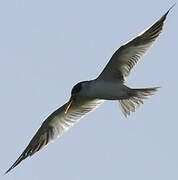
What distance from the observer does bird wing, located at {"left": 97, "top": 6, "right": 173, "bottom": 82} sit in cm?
1316

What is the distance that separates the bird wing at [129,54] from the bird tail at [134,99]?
380 millimetres

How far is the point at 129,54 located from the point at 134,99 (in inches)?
31.7

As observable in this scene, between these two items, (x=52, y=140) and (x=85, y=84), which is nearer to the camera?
(x=85, y=84)

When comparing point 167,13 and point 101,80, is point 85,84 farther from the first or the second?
point 167,13

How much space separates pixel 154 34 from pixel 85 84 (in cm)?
145

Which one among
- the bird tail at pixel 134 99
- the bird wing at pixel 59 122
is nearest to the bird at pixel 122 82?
the bird tail at pixel 134 99

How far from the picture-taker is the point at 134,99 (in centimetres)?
1366

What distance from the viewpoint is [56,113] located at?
14805 millimetres

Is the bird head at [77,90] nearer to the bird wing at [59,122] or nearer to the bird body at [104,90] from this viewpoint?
the bird body at [104,90]

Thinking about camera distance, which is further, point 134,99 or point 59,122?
point 59,122

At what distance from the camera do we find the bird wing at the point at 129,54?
13.2 metres

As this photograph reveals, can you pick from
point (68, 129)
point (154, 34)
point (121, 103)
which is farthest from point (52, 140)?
point (154, 34)

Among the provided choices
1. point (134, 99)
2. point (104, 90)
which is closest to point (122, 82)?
point (134, 99)

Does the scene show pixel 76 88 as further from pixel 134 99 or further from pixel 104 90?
pixel 134 99
